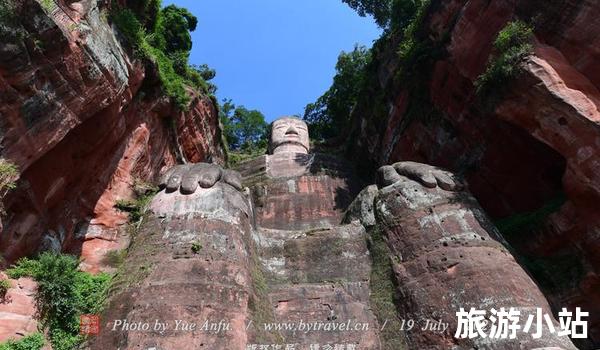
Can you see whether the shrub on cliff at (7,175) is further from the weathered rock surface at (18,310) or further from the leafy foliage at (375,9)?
the leafy foliage at (375,9)

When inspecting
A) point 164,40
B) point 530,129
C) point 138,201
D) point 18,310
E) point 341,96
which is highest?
point 341,96

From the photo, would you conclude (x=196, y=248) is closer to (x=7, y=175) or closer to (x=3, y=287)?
(x=3, y=287)

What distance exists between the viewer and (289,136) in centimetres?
2503

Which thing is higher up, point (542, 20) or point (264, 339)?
point (542, 20)

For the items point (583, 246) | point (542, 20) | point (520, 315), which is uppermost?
point (542, 20)

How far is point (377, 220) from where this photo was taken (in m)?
10.3

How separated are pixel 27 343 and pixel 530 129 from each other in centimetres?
1007

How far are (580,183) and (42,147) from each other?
989cm

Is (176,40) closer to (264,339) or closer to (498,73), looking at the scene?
(498,73)

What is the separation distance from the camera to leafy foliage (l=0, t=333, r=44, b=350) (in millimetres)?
6646

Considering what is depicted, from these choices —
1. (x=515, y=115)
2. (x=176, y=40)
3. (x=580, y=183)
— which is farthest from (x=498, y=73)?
(x=176, y=40)

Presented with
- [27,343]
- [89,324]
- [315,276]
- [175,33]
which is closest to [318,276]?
[315,276]

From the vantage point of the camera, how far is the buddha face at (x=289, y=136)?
24172 mm

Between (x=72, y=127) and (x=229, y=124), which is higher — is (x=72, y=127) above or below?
below
